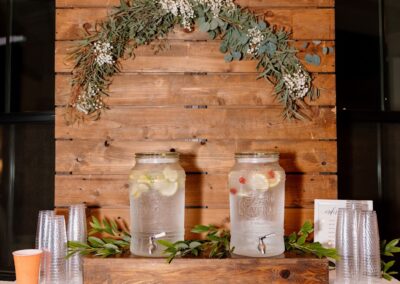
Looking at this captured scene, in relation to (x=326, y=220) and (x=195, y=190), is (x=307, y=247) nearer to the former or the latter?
(x=326, y=220)

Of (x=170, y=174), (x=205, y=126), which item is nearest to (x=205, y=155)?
(x=205, y=126)

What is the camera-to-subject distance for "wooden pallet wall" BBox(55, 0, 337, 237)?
2.06m

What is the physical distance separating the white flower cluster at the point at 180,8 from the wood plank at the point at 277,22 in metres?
0.08

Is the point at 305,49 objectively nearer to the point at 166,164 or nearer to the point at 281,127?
the point at 281,127

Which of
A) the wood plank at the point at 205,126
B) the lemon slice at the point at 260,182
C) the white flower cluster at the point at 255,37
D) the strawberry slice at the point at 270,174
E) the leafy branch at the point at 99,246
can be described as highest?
the white flower cluster at the point at 255,37

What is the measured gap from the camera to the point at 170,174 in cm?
165

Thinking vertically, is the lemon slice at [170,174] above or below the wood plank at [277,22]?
below

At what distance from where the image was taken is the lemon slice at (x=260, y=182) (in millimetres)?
1635

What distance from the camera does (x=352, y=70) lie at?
7.97 feet

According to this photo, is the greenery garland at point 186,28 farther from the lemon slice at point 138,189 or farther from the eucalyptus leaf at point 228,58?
the lemon slice at point 138,189

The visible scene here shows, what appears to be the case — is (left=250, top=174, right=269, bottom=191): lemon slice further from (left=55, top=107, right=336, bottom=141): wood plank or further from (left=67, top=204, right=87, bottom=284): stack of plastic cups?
(left=67, top=204, right=87, bottom=284): stack of plastic cups

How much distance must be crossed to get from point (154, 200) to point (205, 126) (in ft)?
1.83

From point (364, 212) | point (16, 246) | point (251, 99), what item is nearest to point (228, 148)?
point (251, 99)

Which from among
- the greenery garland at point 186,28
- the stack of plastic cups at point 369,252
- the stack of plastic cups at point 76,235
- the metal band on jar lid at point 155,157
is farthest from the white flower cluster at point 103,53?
the stack of plastic cups at point 369,252
